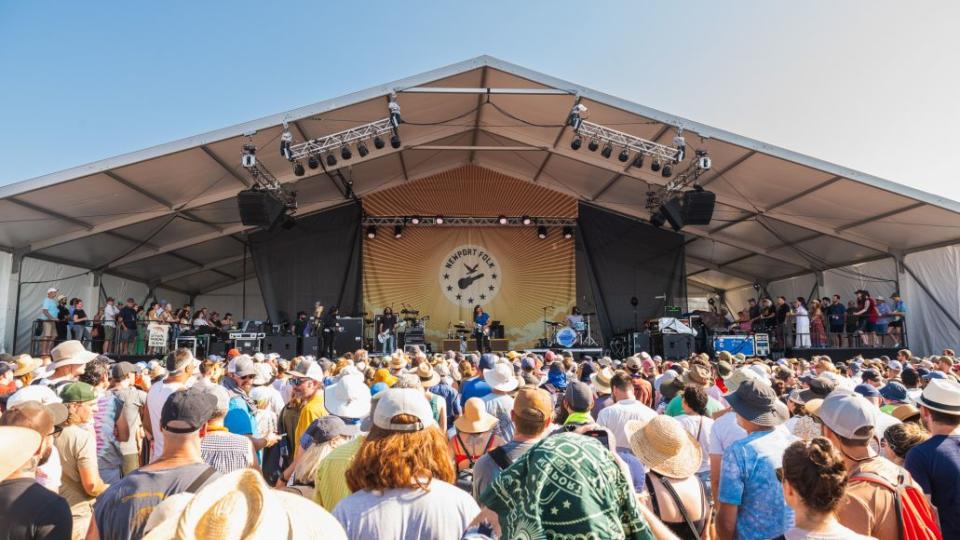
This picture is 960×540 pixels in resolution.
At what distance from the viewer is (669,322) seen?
1320 centimetres

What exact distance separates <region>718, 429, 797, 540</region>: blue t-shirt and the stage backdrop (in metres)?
15.2

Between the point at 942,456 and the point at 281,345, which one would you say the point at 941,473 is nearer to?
the point at 942,456

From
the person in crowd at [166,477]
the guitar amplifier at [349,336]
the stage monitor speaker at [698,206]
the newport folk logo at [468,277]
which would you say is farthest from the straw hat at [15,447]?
the newport folk logo at [468,277]

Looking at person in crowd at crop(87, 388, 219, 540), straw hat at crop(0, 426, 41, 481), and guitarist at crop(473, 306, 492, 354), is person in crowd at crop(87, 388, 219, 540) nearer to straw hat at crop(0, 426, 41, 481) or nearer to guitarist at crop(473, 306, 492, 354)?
straw hat at crop(0, 426, 41, 481)

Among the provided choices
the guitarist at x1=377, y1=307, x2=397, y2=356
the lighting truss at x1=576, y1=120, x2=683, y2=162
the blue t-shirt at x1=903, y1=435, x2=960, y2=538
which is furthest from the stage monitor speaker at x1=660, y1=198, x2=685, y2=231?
the blue t-shirt at x1=903, y1=435, x2=960, y2=538

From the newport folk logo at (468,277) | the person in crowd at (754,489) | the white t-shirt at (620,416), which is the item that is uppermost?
the newport folk logo at (468,277)

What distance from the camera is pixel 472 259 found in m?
18.0

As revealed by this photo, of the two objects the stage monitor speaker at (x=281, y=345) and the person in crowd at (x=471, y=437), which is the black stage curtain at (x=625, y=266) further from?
the person in crowd at (x=471, y=437)

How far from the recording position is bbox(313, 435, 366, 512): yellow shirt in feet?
7.11

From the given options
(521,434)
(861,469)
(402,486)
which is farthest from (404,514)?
(861,469)

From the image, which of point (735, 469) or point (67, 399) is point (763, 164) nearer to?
point (735, 469)

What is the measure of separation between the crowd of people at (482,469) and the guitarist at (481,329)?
458 inches

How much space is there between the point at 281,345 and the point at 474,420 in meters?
10.5

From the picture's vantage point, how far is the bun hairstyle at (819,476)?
158cm
